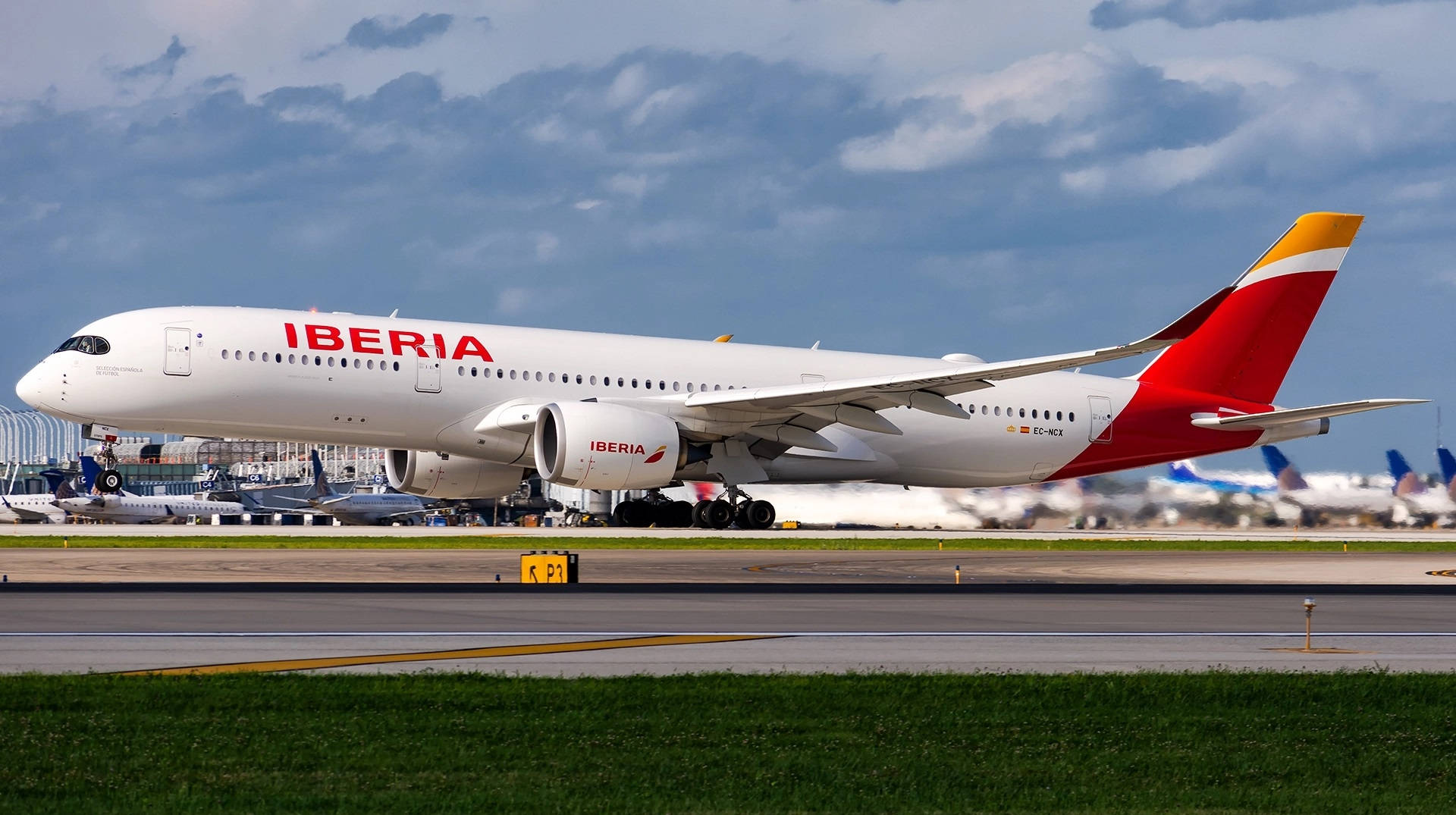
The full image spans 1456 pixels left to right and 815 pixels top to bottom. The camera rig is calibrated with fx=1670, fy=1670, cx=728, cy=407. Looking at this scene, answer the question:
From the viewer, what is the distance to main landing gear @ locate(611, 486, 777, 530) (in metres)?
37.3

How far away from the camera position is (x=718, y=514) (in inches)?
1467

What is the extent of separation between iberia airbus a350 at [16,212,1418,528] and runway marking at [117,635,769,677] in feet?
61.3

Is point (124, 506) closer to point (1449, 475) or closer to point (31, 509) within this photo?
point (31, 509)

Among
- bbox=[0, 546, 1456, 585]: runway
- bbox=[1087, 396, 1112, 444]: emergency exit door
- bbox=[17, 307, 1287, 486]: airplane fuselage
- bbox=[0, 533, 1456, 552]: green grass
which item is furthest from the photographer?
bbox=[1087, 396, 1112, 444]: emergency exit door

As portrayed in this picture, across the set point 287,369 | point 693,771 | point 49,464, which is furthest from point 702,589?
point 49,464

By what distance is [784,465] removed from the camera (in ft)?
124

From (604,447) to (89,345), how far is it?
1027 cm

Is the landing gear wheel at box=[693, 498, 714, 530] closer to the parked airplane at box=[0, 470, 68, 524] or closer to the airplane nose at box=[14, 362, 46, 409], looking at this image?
the airplane nose at box=[14, 362, 46, 409]

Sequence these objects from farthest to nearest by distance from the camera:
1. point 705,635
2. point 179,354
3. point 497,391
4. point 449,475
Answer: point 449,475, point 497,391, point 179,354, point 705,635

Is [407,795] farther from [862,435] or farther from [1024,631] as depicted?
[862,435]

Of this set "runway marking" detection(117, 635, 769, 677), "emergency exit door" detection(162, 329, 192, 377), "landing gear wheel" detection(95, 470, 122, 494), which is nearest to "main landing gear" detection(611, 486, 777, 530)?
"emergency exit door" detection(162, 329, 192, 377)

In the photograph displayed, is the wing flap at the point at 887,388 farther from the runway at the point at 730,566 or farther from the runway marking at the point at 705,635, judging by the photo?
the runway marking at the point at 705,635

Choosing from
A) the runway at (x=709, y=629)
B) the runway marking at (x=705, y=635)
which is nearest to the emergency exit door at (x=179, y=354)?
the runway at (x=709, y=629)

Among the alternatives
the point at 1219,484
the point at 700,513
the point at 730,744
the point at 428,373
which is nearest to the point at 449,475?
the point at 428,373
